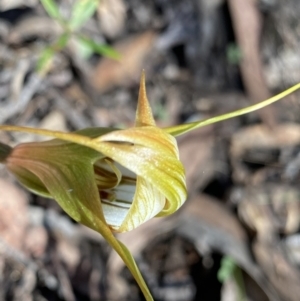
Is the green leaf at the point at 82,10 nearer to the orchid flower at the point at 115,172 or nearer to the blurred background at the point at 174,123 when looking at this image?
the blurred background at the point at 174,123

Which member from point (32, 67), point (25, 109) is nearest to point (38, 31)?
point (32, 67)

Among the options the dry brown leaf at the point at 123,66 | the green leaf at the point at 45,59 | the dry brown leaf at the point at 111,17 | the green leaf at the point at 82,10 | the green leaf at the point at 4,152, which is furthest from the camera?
the dry brown leaf at the point at 111,17

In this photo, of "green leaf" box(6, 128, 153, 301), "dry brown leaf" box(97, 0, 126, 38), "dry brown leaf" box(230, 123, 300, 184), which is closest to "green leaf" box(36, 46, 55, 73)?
"dry brown leaf" box(97, 0, 126, 38)

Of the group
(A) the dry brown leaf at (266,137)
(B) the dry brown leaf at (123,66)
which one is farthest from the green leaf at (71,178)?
(A) the dry brown leaf at (266,137)

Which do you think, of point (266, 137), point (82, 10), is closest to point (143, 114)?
point (82, 10)

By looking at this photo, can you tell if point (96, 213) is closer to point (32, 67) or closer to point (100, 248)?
point (100, 248)

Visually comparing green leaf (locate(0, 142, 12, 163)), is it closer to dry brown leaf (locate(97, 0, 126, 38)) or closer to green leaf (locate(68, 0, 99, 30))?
green leaf (locate(68, 0, 99, 30))
